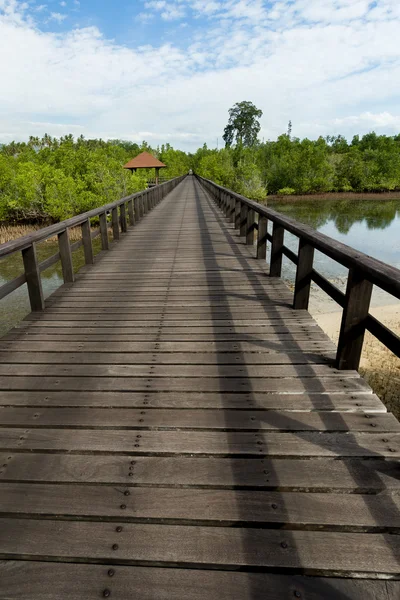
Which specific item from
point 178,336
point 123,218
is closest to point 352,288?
point 178,336

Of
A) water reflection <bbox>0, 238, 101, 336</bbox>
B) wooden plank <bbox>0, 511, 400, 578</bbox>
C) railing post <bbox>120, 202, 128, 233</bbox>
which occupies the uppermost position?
railing post <bbox>120, 202, 128, 233</bbox>

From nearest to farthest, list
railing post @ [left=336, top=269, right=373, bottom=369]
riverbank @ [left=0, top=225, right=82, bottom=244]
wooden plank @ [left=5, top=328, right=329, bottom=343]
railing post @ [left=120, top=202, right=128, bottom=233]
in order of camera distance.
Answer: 1. railing post @ [left=336, top=269, right=373, bottom=369]
2. wooden plank @ [left=5, top=328, right=329, bottom=343]
3. railing post @ [left=120, top=202, right=128, bottom=233]
4. riverbank @ [left=0, top=225, right=82, bottom=244]

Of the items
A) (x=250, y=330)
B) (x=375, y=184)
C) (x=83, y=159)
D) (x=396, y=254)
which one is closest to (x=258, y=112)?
(x=375, y=184)

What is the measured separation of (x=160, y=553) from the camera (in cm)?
157

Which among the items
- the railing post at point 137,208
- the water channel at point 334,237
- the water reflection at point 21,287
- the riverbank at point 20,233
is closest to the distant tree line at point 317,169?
the water channel at point 334,237

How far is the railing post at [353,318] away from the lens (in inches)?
107

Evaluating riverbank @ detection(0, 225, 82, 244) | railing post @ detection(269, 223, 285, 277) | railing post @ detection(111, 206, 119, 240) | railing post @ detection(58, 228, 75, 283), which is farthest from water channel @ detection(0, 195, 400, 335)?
railing post @ detection(269, 223, 285, 277)

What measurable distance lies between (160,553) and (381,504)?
1.10 meters

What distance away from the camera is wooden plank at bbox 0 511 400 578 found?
4.98ft

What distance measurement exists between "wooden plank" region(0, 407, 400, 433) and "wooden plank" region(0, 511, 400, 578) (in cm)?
73

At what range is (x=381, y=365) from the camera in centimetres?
947

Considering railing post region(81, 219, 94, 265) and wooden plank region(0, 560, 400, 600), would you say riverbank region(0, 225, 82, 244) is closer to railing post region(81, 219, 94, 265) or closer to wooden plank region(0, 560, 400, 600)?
railing post region(81, 219, 94, 265)

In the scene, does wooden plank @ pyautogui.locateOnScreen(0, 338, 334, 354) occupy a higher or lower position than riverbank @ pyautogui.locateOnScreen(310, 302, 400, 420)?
higher

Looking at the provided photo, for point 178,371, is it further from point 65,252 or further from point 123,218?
point 123,218
